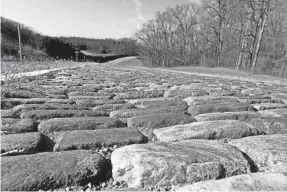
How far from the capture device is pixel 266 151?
108 centimetres

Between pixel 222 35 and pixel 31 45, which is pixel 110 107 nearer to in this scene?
pixel 222 35

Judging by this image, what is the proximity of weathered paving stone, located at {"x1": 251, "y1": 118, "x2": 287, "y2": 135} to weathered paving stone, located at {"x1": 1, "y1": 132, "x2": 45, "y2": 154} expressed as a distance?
1553mm

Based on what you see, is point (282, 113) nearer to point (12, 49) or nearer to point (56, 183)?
point (56, 183)

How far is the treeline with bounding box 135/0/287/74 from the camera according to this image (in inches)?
685

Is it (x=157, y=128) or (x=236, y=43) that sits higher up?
(x=236, y=43)

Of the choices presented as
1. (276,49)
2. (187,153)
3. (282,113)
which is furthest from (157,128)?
(276,49)

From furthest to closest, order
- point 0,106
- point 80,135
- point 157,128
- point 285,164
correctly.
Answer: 1. point 0,106
2. point 157,128
3. point 80,135
4. point 285,164

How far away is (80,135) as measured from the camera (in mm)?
1190

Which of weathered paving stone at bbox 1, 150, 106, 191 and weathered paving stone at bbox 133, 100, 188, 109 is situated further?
weathered paving stone at bbox 133, 100, 188, 109

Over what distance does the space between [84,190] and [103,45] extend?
53659mm

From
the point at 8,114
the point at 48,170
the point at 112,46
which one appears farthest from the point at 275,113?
the point at 112,46

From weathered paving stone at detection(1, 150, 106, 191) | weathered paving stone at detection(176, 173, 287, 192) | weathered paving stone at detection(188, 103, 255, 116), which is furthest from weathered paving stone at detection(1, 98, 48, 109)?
weathered paving stone at detection(176, 173, 287, 192)

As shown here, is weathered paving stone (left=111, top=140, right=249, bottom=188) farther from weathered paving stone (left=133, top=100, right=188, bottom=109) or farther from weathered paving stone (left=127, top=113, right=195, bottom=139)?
weathered paving stone (left=133, top=100, right=188, bottom=109)

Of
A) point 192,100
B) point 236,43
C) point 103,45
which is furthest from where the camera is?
point 103,45
